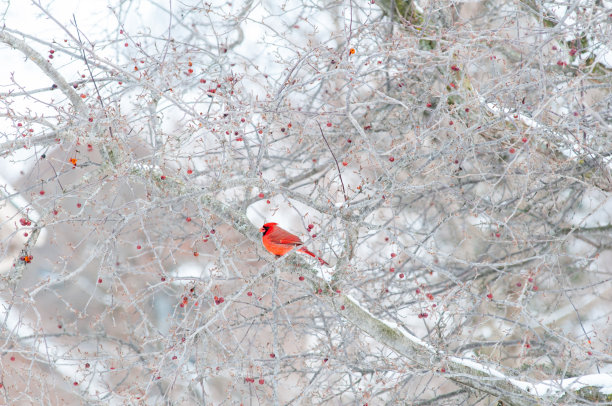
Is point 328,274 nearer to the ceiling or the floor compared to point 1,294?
nearer to the floor

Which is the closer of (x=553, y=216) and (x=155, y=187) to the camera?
(x=155, y=187)

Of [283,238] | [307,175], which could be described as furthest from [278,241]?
[307,175]

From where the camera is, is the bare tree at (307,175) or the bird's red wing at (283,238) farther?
the bird's red wing at (283,238)

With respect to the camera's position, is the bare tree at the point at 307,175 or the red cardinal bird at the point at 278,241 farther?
the red cardinal bird at the point at 278,241

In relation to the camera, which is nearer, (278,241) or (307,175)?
(278,241)

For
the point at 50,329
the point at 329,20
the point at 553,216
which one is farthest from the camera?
the point at 50,329

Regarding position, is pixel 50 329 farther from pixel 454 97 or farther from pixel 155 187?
pixel 454 97

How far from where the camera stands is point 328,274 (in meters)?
4.14

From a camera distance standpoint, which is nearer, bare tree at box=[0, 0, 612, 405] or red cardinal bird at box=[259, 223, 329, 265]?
bare tree at box=[0, 0, 612, 405]

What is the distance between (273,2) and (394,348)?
14.5ft

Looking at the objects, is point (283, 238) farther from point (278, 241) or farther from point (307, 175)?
point (307, 175)

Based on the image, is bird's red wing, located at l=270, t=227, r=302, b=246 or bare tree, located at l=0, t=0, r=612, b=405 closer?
bare tree, located at l=0, t=0, r=612, b=405

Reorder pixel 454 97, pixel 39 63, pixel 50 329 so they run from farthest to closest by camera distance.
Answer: pixel 50 329, pixel 454 97, pixel 39 63

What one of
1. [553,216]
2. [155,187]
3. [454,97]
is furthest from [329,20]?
[155,187]
